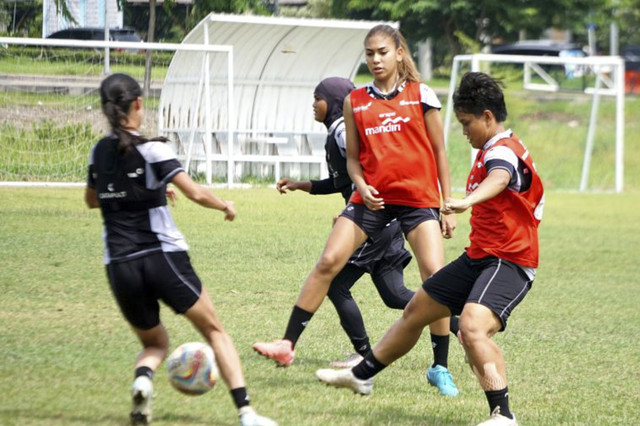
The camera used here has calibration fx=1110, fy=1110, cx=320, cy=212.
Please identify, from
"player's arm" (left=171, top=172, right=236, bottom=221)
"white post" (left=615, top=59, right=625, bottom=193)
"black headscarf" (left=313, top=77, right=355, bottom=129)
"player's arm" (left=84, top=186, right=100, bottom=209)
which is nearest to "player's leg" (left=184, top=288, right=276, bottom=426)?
"player's arm" (left=171, top=172, right=236, bottom=221)

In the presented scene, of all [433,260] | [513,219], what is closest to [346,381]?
[433,260]

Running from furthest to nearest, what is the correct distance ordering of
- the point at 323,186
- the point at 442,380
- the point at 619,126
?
the point at 619,126 → the point at 323,186 → the point at 442,380

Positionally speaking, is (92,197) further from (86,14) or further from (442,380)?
(86,14)

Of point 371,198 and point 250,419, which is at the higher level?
point 371,198

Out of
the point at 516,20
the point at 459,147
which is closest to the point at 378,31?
the point at 459,147

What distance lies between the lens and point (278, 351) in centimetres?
625

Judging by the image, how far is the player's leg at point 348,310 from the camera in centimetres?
681

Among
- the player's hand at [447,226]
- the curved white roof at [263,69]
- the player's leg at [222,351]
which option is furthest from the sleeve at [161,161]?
the curved white roof at [263,69]

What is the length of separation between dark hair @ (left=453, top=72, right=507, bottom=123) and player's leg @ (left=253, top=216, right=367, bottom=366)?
117 centimetres

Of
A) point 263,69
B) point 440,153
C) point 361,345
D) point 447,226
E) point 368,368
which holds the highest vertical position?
point 263,69

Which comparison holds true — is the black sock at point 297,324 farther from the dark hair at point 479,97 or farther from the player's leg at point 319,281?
the dark hair at point 479,97

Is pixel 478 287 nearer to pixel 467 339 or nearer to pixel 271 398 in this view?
pixel 467 339

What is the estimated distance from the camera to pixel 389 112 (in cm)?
630

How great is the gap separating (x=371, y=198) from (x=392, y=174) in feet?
0.67
